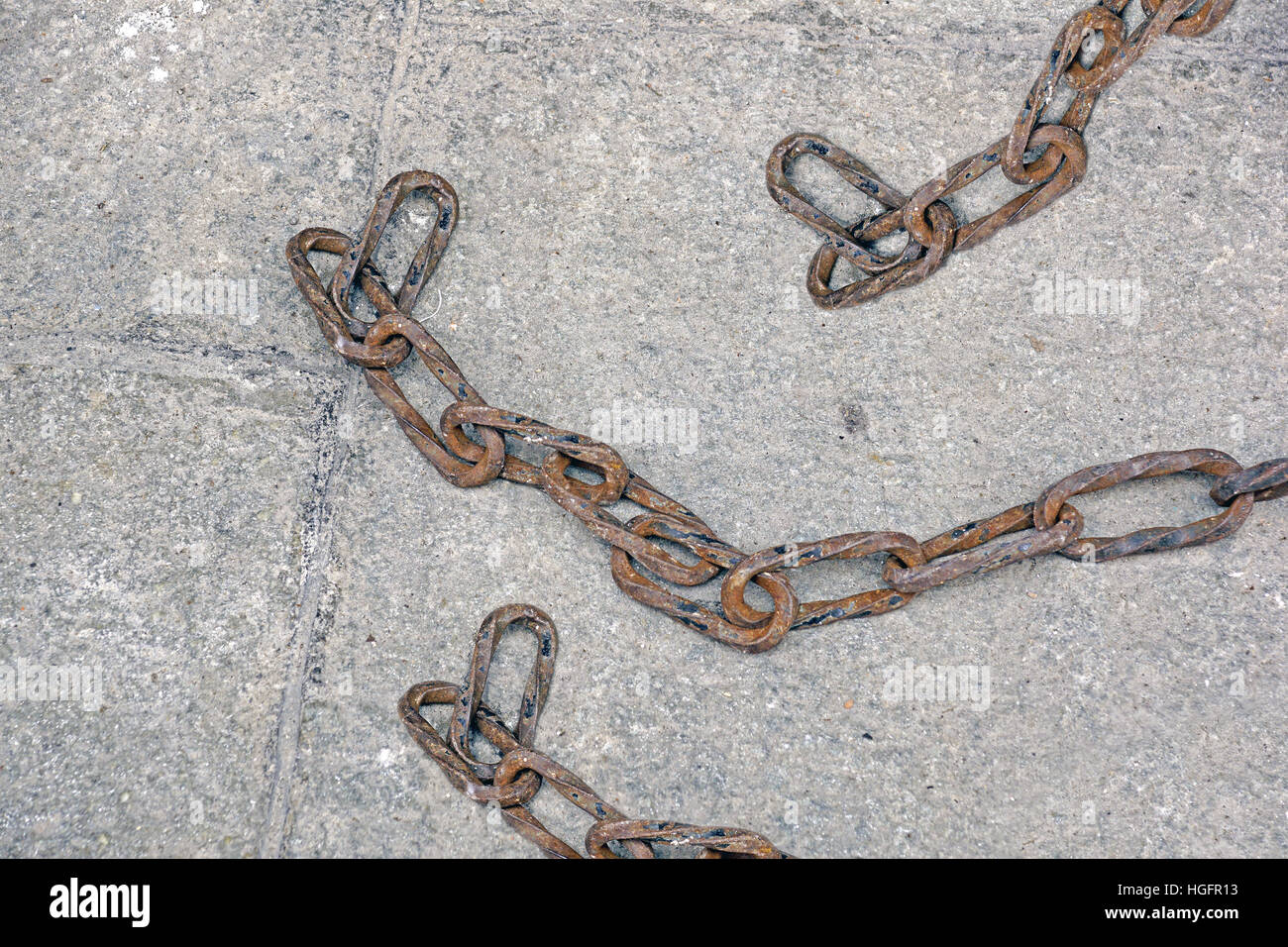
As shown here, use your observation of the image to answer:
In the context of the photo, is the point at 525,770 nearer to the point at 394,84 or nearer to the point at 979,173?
the point at 979,173

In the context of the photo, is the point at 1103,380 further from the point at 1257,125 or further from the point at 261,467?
the point at 261,467

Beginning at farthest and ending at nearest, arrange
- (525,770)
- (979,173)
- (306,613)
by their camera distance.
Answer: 1. (979,173)
2. (306,613)
3. (525,770)

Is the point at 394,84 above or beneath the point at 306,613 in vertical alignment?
above

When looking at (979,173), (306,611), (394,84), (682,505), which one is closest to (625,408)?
(682,505)

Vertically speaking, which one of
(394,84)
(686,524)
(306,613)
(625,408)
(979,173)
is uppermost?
(394,84)

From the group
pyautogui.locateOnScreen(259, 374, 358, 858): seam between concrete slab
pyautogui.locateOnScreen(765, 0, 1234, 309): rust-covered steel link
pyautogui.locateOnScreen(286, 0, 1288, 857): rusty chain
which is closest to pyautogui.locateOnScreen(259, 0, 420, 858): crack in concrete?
pyautogui.locateOnScreen(259, 374, 358, 858): seam between concrete slab

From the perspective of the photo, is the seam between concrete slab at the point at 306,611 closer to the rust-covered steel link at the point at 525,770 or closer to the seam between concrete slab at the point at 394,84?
the rust-covered steel link at the point at 525,770

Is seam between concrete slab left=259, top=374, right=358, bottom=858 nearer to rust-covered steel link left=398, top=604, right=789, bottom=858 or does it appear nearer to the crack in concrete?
the crack in concrete


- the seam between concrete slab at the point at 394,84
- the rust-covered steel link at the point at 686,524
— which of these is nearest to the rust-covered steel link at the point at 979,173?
the rust-covered steel link at the point at 686,524
